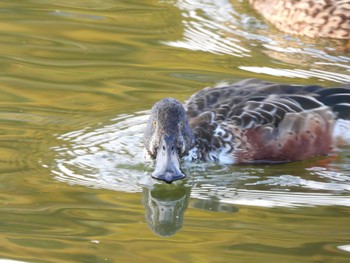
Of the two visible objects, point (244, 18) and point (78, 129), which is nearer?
point (78, 129)

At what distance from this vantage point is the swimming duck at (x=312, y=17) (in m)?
12.3

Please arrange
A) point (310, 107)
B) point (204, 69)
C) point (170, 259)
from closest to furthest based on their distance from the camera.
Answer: point (170, 259)
point (310, 107)
point (204, 69)

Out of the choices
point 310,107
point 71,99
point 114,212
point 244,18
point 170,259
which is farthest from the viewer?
point 244,18

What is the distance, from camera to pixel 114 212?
7.75 metres

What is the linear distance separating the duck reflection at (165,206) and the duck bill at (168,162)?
0.55 feet

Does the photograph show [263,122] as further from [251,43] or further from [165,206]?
[251,43]

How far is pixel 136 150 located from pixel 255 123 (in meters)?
1.01

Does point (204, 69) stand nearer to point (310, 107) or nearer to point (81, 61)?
point (81, 61)

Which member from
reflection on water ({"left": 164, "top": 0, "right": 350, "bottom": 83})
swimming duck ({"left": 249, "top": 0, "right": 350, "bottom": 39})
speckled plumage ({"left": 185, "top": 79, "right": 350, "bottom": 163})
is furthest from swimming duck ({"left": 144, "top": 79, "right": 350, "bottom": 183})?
swimming duck ({"left": 249, "top": 0, "right": 350, "bottom": 39})

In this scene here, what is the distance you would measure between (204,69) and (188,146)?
7.91 ft

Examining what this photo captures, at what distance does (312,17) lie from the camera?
40.8 ft

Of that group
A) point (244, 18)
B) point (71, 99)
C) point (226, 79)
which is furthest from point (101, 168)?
point (244, 18)

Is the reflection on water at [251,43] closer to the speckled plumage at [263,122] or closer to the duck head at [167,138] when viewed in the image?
the speckled plumage at [263,122]

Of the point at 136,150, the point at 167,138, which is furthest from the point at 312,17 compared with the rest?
the point at 167,138
